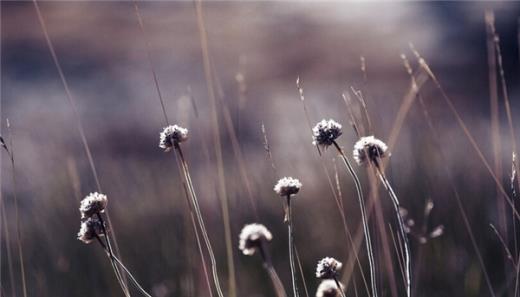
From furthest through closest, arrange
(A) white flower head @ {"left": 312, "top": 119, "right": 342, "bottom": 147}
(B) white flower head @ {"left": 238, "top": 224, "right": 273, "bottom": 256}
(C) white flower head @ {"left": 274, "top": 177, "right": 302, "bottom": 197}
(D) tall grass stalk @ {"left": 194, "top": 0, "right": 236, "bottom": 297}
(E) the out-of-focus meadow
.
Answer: (E) the out-of-focus meadow < (D) tall grass stalk @ {"left": 194, "top": 0, "right": 236, "bottom": 297} < (A) white flower head @ {"left": 312, "top": 119, "right": 342, "bottom": 147} < (C) white flower head @ {"left": 274, "top": 177, "right": 302, "bottom": 197} < (B) white flower head @ {"left": 238, "top": 224, "right": 273, "bottom": 256}

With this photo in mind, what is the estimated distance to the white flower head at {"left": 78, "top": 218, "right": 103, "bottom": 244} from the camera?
6.37 ft

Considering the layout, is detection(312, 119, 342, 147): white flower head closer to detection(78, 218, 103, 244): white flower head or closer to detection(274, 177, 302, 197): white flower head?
detection(274, 177, 302, 197): white flower head

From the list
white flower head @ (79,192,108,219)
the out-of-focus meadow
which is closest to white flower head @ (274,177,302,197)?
the out-of-focus meadow

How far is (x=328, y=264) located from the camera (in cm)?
188

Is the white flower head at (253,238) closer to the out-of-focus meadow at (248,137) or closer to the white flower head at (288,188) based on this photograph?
the white flower head at (288,188)

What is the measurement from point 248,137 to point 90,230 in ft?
15.0

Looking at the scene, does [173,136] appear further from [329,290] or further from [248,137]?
[248,137]

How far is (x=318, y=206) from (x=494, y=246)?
0.98 m

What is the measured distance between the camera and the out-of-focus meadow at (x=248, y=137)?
3375 mm

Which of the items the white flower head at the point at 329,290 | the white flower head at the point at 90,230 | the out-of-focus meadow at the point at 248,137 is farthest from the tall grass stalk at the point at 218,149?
the white flower head at the point at 90,230

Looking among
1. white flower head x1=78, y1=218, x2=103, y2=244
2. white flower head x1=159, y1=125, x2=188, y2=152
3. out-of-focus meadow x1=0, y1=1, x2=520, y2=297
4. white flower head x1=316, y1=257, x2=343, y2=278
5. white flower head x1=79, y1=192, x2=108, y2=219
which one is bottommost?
white flower head x1=316, y1=257, x2=343, y2=278

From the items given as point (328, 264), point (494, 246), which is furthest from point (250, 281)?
point (328, 264)

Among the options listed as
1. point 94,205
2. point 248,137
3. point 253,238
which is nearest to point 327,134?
point 253,238

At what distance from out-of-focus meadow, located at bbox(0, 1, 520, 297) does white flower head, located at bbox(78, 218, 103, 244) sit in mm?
534
